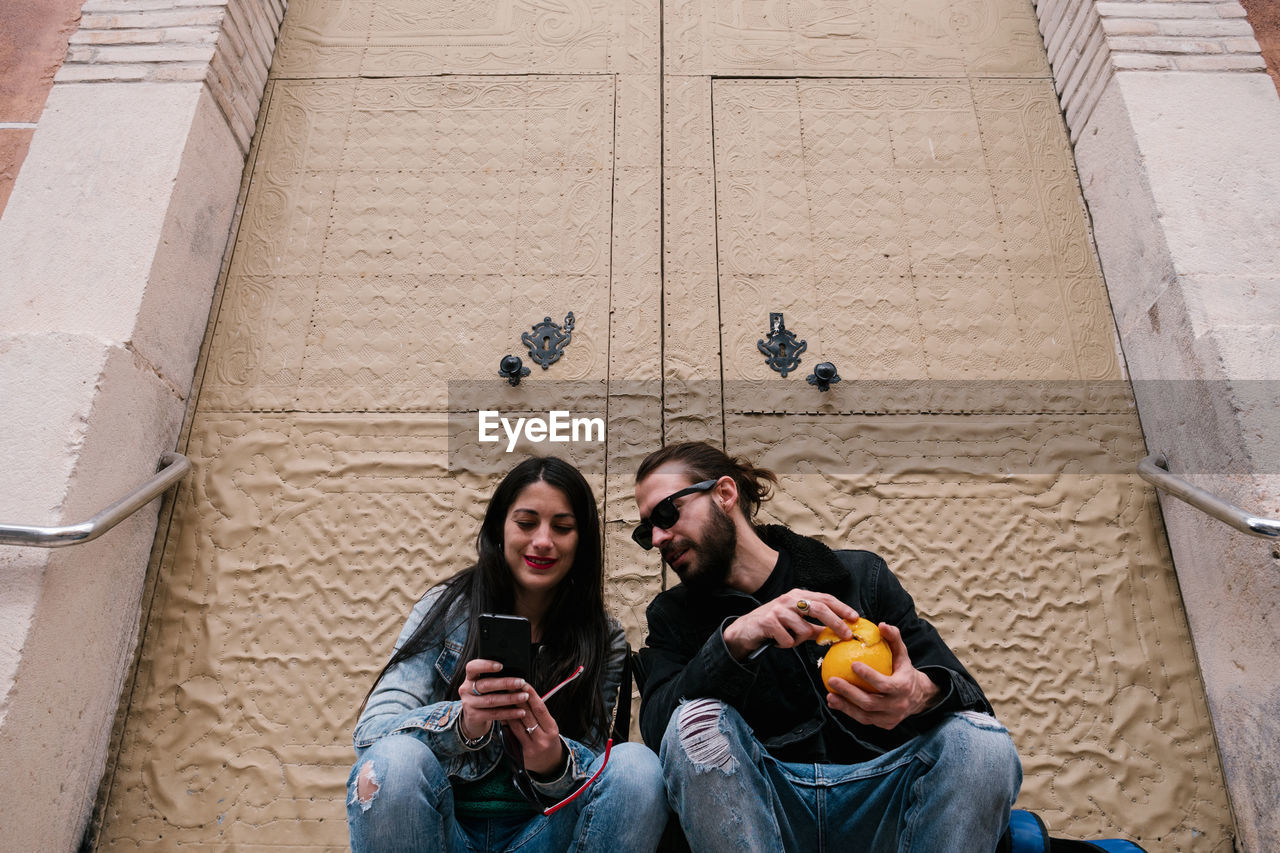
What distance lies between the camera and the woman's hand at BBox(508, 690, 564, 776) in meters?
1.49

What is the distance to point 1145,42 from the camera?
3102 mm

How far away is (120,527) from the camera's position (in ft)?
8.15

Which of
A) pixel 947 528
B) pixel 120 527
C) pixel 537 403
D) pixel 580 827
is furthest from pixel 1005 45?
pixel 120 527

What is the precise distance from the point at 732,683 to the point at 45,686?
186 centimetres

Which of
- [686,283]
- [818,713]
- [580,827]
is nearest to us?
[580,827]

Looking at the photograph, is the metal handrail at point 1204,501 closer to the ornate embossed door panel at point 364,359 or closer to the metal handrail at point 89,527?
the ornate embossed door panel at point 364,359

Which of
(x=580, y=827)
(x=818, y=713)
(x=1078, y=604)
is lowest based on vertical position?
(x=580, y=827)

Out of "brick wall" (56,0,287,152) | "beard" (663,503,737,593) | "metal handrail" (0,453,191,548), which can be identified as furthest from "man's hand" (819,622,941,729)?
"brick wall" (56,0,287,152)

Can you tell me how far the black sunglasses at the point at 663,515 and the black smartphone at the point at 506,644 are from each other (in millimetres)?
462

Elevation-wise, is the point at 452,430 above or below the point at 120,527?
above

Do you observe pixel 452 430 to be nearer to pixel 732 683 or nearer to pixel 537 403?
pixel 537 403

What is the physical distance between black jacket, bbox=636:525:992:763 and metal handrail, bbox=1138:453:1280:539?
941mm

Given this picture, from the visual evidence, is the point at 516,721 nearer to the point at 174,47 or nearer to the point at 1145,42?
the point at 174,47

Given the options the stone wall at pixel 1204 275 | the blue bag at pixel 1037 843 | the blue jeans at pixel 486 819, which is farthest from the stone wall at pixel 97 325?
the stone wall at pixel 1204 275
